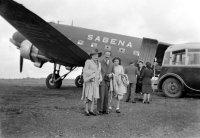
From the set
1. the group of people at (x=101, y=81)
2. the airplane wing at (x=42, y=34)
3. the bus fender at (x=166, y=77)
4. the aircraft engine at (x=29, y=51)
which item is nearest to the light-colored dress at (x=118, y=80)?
the group of people at (x=101, y=81)

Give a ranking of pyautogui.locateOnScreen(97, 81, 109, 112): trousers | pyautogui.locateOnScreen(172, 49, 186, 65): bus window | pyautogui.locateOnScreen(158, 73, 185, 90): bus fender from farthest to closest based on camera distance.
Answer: pyautogui.locateOnScreen(172, 49, 186, 65): bus window → pyautogui.locateOnScreen(158, 73, 185, 90): bus fender → pyautogui.locateOnScreen(97, 81, 109, 112): trousers

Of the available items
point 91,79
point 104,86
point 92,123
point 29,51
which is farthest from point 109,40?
point 92,123

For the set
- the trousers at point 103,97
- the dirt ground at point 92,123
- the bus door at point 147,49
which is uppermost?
the bus door at point 147,49

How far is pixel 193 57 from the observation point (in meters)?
14.5

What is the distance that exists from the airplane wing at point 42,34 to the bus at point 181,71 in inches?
170

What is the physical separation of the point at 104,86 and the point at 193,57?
6.36m

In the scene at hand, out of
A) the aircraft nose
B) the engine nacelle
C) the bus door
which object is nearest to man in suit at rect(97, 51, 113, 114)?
the bus door

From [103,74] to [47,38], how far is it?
611cm

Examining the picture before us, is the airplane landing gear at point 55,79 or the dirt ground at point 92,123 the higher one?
the airplane landing gear at point 55,79

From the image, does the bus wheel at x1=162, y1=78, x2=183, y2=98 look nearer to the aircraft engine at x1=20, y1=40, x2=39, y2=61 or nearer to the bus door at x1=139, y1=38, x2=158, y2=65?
the bus door at x1=139, y1=38, x2=158, y2=65

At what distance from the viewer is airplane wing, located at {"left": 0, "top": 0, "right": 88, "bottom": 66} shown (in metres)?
12.9

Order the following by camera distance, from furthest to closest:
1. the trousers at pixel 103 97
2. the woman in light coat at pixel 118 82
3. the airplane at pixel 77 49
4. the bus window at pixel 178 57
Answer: the airplane at pixel 77 49 → the bus window at pixel 178 57 → the woman in light coat at pixel 118 82 → the trousers at pixel 103 97

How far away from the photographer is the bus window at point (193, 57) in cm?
1431

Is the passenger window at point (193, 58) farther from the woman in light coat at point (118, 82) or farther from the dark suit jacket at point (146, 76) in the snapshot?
the woman in light coat at point (118, 82)
